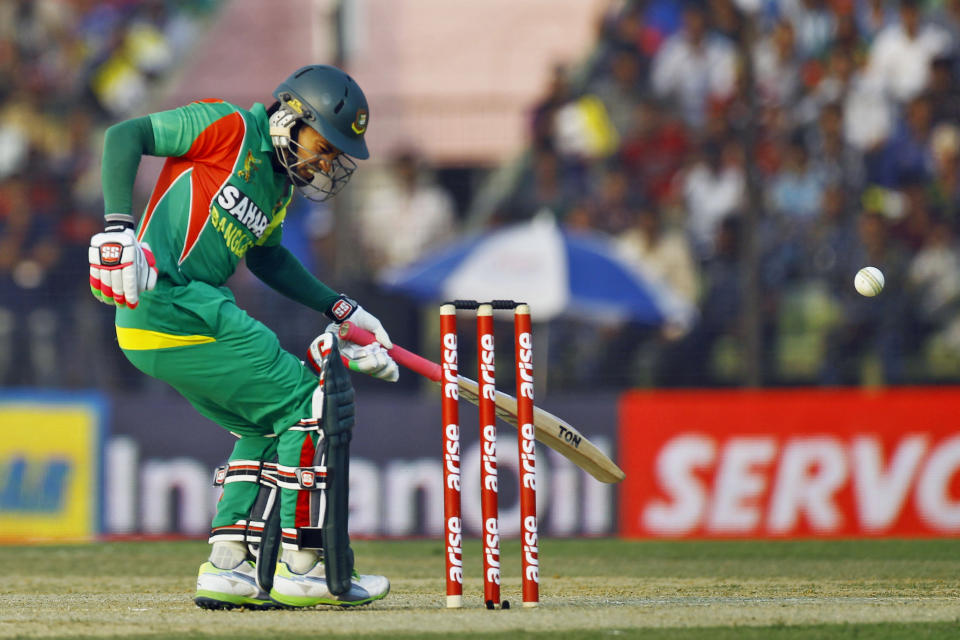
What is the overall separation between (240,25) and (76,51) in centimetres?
189

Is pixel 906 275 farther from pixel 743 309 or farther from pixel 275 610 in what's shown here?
pixel 275 610

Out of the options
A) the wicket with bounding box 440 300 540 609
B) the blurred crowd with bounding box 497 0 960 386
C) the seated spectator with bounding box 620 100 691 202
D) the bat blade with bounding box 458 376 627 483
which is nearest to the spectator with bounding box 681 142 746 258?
the blurred crowd with bounding box 497 0 960 386

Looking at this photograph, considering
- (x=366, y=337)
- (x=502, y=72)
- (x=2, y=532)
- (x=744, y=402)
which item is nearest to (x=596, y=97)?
(x=502, y=72)

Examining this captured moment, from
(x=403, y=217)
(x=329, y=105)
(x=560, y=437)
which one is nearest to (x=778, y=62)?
(x=403, y=217)

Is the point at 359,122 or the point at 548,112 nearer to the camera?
the point at 359,122

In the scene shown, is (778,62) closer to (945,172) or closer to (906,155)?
(906,155)

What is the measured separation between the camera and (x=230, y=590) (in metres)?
5.73

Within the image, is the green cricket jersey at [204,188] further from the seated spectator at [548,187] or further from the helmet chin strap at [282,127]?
the seated spectator at [548,187]

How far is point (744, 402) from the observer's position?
1094 cm

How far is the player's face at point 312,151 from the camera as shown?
5840 mm

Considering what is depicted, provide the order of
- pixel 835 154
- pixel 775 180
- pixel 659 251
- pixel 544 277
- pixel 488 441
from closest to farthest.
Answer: pixel 488 441 → pixel 544 277 → pixel 835 154 → pixel 659 251 → pixel 775 180

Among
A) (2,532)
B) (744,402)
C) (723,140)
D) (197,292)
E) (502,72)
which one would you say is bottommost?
(2,532)

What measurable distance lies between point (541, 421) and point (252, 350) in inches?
47.9

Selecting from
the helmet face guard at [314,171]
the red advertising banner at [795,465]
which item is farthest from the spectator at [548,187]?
the helmet face guard at [314,171]
